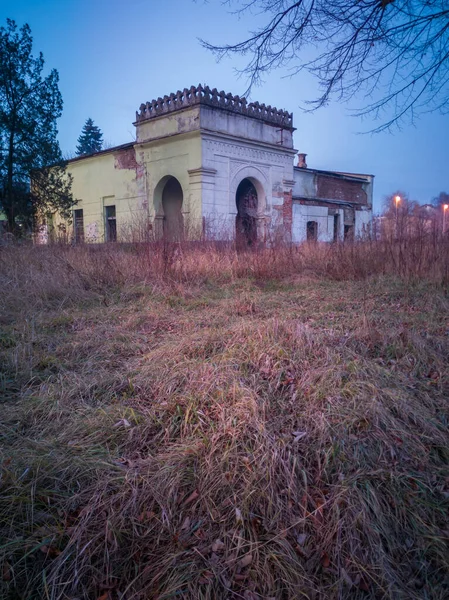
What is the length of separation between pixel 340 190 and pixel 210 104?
40.3ft

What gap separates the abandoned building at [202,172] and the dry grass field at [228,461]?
942 cm

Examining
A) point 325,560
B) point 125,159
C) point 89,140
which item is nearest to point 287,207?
point 125,159

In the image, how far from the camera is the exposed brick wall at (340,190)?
76.1 ft

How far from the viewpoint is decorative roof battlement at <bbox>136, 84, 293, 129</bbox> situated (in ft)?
48.5

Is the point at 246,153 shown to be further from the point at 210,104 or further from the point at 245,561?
the point at 245,561

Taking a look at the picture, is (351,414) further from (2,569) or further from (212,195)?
(212,195)

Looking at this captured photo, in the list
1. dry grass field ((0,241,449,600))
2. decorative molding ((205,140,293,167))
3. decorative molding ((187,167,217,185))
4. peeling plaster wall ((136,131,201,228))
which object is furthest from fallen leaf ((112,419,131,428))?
decorative molding ((205,140,293,167))

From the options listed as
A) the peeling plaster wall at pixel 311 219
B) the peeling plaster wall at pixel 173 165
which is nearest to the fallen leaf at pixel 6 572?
the peeling plaster wall at pixel 173 165

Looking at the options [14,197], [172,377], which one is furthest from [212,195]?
[172,377]

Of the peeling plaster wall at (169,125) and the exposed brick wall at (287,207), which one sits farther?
the exposed brick wall at (287,207)

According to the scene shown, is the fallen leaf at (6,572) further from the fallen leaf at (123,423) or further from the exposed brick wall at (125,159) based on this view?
the exposed brick wall at (125,159)

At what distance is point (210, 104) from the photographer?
14.8 metres

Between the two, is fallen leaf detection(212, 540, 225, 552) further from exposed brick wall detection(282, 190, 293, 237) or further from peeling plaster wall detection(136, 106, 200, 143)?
exposed brick wall detection(282, 190, 293, 237)

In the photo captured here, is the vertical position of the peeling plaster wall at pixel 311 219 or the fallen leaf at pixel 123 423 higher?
the peeling plaster wall at pixel 311 219
